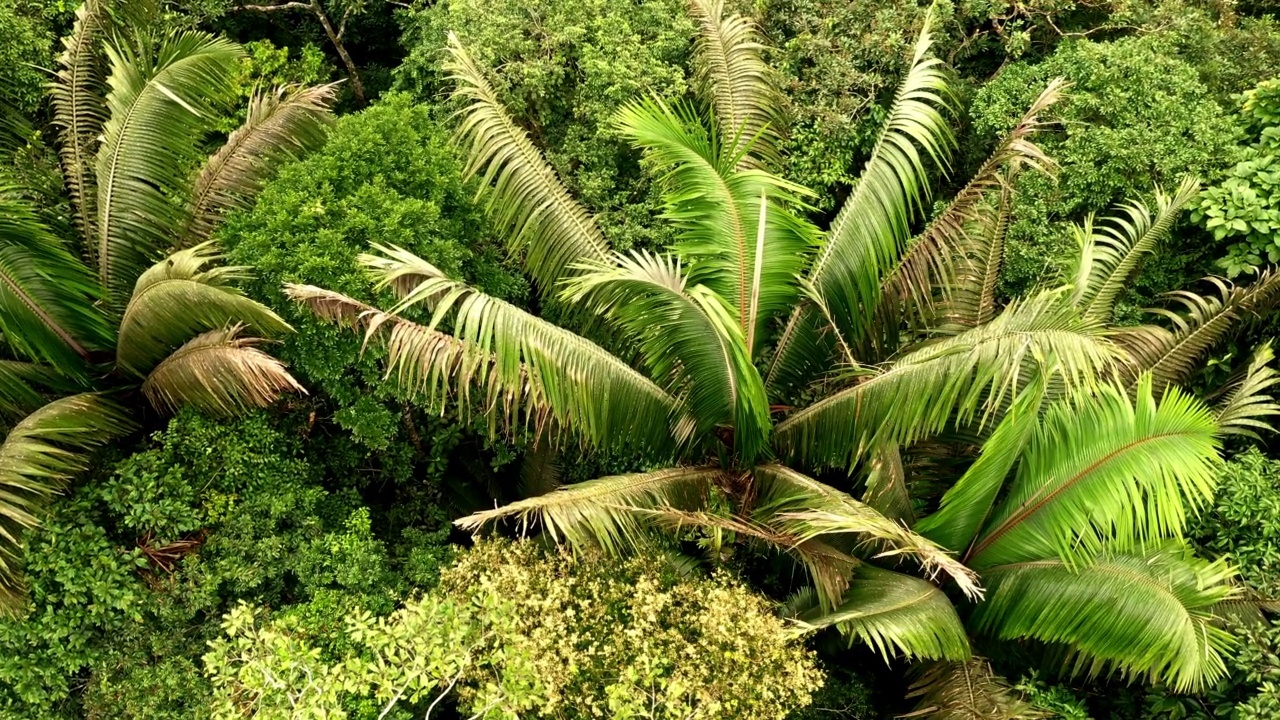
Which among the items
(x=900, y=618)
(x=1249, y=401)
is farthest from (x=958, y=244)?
(x=900, y=618)

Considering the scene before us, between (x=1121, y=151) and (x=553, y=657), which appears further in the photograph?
(x=1121, y=151)

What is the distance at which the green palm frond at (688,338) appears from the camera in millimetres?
4434

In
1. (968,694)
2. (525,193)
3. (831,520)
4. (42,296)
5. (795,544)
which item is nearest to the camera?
(831,520)

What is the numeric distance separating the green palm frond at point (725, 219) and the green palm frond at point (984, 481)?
157 cm

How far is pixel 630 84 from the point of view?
6.72m

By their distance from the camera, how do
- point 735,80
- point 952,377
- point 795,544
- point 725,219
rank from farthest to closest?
point 735,80 → point 725,219 → point 795,544 → point 952,377

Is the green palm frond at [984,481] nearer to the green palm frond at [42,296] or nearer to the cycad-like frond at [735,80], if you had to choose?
the cycad-like frond at [735,80]

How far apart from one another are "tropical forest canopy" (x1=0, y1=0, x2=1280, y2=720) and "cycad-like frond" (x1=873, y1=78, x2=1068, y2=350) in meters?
0.03

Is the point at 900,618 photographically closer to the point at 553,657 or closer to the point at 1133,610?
the point at 1133,610

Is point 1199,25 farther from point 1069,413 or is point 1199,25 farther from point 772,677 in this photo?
point 772,677

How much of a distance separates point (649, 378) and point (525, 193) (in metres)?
1.65

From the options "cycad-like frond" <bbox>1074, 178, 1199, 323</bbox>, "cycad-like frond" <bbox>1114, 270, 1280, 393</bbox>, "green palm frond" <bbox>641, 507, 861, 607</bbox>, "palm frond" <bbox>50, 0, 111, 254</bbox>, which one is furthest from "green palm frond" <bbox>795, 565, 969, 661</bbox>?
"palm frond" <bbox>50, 0, 111, 254</bbox>

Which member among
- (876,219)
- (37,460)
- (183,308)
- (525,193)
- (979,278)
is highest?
(876,219)

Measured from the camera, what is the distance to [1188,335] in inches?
231
